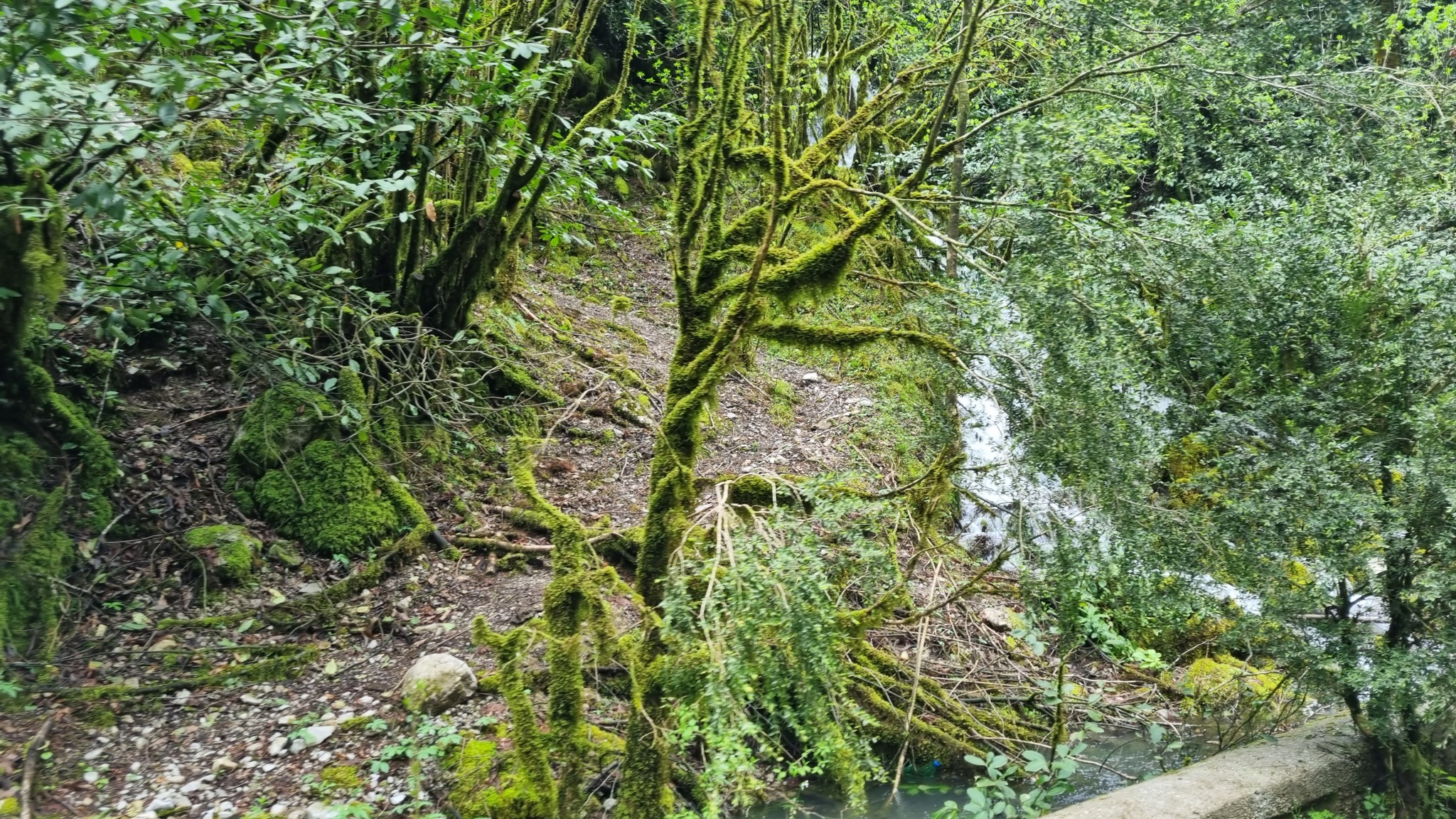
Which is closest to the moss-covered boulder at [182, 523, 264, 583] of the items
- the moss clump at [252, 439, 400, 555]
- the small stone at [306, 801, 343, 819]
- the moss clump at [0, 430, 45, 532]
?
the moss clump at [252, 439, 400, 555]

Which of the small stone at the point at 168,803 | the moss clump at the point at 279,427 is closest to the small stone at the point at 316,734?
the small stone at the point at 168,803

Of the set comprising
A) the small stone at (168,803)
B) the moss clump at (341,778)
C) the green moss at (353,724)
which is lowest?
the green moss at (353,724)

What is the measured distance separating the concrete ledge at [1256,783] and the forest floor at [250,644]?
1.35 meters

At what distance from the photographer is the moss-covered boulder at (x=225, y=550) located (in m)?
4.35

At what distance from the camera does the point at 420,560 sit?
514 cm

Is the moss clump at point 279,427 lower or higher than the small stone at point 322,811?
higher

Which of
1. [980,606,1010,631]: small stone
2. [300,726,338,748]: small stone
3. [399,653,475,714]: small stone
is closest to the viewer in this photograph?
[300,726,338,748]: small stone

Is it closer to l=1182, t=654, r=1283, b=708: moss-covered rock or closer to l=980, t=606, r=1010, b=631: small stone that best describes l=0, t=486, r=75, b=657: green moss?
l=980, t=606, r=1010, b=631: small stone

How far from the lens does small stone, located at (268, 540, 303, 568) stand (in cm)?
462

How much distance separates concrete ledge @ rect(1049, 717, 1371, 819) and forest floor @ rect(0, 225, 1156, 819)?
1.35 metres

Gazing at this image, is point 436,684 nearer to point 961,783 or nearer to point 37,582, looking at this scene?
point 37,582

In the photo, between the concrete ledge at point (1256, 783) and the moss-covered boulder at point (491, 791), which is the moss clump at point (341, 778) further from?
the concrete ledge at point (1256, 783)

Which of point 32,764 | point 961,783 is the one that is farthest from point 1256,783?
point 32,764

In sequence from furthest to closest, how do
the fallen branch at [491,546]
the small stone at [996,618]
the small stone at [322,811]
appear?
1. the small stone at [996,618]
2. the fallen branch at [491,546]
3. the small stone at [322,811]
